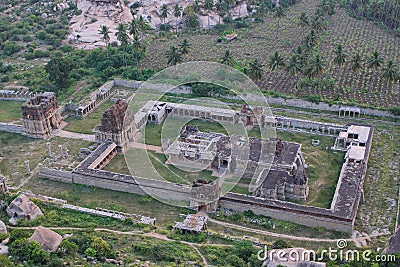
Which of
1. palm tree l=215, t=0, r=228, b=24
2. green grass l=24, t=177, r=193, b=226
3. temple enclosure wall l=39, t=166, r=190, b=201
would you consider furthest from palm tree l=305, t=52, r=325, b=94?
palm tree l=215, t=0, r=228, b=24

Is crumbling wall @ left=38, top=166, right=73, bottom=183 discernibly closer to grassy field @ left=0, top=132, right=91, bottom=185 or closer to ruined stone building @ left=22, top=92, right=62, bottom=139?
grassy field @ left=0, top=132, right=91, bottom=185

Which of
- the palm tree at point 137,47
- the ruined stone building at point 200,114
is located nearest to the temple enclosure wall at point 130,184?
the ruined stone building at point 200,114

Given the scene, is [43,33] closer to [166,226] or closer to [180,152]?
[180,152]

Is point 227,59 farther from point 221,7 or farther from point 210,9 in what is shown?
point 210,9

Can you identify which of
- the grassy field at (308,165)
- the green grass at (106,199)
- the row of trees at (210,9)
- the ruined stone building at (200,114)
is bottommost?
the green grass at (106,199)

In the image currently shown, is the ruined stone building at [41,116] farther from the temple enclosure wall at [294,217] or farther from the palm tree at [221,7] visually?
the palm tree at [221,7]

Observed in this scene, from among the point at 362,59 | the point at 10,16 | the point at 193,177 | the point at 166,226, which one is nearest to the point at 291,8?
the point at 362,59
